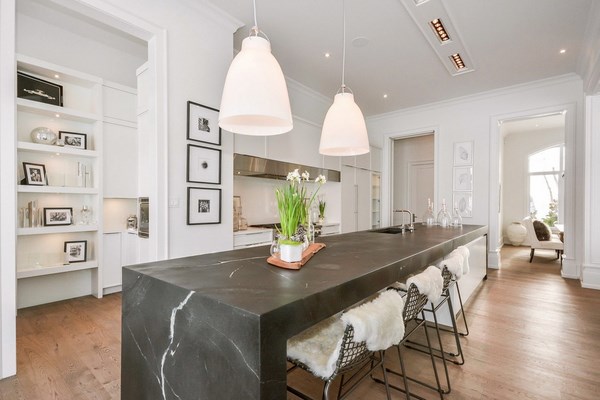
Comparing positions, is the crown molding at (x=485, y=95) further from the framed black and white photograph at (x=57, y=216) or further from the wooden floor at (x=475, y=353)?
the framed black and white photograph at (x=57, y=216)

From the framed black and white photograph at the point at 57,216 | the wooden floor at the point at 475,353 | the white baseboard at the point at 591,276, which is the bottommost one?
the wooden floor at the point at 475,353

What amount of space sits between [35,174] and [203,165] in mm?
1968

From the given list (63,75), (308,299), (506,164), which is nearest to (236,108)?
(308,299)

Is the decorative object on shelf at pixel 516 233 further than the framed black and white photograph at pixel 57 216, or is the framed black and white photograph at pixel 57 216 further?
the decorative object on shelf at pixel 516 233

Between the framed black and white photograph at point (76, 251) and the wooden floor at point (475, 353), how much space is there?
0.50 meters

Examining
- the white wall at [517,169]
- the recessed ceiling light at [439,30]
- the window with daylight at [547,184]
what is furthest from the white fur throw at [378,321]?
the white wall at [517,169]

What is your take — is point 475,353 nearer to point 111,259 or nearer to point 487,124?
point 111,259

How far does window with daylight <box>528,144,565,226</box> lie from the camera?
7.93m

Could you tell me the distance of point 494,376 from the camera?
6.68 ft

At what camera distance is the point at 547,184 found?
820 centimetres

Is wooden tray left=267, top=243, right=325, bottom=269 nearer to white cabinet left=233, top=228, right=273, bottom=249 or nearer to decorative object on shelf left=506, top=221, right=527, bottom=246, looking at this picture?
white cabinet left=233, top=228, right=273, bottom=249

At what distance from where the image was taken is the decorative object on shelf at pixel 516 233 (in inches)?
319

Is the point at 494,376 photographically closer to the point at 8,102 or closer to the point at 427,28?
the point at 427,28

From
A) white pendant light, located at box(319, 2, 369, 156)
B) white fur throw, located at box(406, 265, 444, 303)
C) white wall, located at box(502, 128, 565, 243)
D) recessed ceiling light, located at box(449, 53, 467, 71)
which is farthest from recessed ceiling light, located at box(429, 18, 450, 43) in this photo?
white wall, located at box(502, 128, 565, 243)
